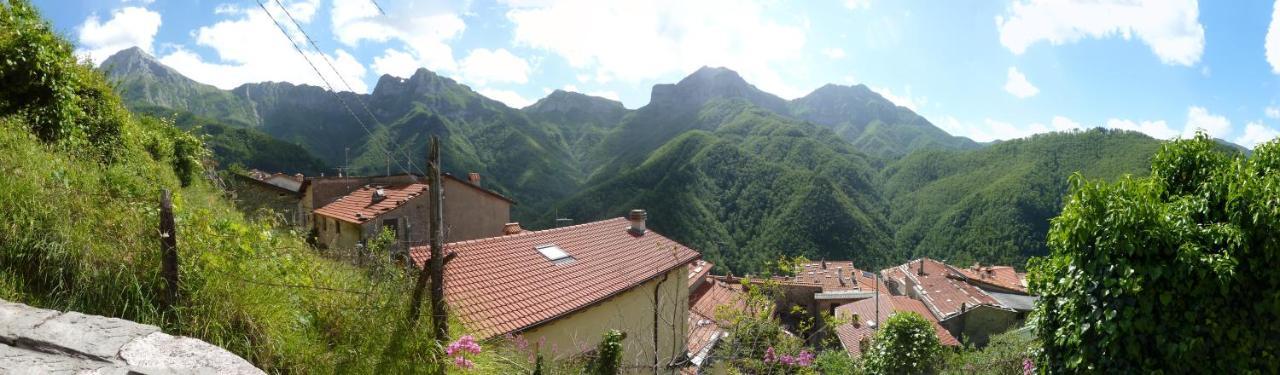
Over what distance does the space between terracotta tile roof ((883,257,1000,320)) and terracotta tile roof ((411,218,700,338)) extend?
21.2 m

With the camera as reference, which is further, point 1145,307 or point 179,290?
point 1145,307

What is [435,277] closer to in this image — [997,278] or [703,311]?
[703,311]

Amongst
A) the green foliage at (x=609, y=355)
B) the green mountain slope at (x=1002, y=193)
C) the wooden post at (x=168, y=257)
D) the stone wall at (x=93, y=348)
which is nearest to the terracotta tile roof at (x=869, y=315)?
the green foliage at (x=609, y=355)

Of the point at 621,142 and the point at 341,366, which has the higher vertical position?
the point at 621,142

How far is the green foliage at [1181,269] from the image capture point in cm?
430

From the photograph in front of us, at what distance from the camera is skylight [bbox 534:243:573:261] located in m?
12.2

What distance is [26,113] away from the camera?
261 inches

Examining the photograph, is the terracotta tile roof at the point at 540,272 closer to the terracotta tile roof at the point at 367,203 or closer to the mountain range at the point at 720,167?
the terracotta tile roof at the point at 367,203

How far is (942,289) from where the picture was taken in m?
33.0

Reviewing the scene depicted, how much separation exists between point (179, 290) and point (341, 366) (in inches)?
44.2

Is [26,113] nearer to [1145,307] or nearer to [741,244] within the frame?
[1145,307]

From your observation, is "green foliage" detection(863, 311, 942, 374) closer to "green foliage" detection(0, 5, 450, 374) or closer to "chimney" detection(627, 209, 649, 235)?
"green foliage" detection(0, 5, 450, 374)

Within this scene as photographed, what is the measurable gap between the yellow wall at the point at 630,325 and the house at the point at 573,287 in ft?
0.07

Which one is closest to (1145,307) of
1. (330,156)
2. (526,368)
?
(526,368)
